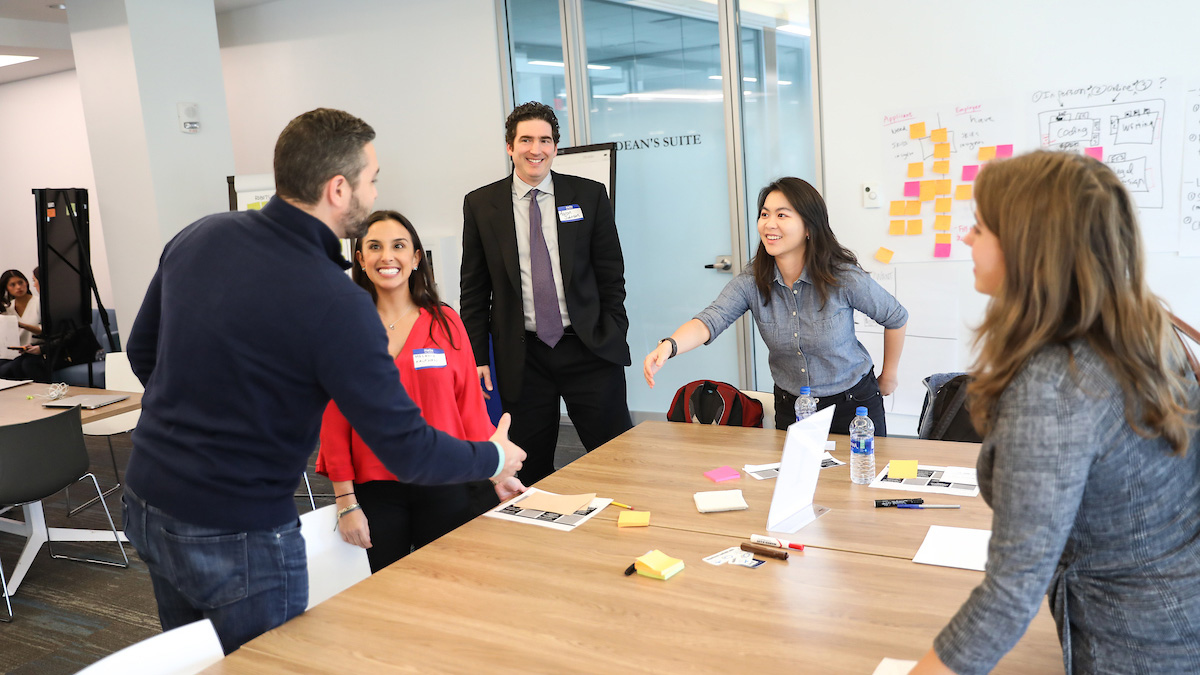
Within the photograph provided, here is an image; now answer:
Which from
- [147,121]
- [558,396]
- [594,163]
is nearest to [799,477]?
[558,396]

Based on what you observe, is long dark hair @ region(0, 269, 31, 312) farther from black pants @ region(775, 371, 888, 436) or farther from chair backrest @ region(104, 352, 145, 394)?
black pants @ region(775, 371, 888, 436)

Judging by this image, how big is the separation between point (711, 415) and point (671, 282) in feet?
7.54

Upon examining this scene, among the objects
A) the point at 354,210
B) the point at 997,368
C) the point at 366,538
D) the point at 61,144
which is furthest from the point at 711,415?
the point at 61,144

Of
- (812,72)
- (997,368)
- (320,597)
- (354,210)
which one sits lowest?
(320,597)

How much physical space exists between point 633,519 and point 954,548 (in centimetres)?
76

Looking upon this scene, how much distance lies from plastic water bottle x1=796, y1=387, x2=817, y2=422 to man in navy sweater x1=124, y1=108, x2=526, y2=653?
142 cm

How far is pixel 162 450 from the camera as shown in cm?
170

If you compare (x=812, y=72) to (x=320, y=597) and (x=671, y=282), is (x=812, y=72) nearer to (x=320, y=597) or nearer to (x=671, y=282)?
(x=671, y=282)

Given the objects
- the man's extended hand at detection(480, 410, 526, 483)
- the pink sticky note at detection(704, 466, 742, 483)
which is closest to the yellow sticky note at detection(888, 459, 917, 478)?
the pink sticky note at detection(704, 466, 742, 483)

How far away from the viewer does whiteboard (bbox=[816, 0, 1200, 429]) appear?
12.8ft

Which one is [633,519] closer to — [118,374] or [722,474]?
[722,474]

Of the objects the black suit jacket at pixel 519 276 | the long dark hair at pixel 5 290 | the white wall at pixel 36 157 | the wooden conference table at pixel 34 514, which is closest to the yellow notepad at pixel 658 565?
the black suit jacket at pixel 519 276

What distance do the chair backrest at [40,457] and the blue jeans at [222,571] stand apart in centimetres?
232

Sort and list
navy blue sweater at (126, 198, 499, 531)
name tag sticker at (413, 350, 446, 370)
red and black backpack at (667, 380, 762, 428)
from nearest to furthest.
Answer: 1. navy blue sweater at (126, 198, 499, 531)
2. name tag sticker at (413, 350, 446, 370)
3. red and black backpack at (667, 380, 762, 428)
